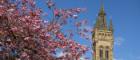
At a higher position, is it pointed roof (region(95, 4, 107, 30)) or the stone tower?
pointed roof (region(95, 4, 107, 30))

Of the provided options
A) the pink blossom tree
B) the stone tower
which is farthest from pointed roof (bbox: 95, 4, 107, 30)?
the pink blossom tree

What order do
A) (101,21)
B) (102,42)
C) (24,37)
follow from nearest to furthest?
1. (24,37)
2. (102,42)
3. (101,21)

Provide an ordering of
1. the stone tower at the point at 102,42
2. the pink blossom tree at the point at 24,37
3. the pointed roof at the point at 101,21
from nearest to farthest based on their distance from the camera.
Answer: the pink blossom tree at the point at 24,37 → the stone tower at the point at 102,42 → the pointed roof at the point at 101,21

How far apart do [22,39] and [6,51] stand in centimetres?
57

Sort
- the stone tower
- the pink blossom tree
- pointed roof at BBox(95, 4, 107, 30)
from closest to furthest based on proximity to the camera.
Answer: the pink blossom tree, the stone tower, pointed roof at BBox(95, 4, 107, 30)

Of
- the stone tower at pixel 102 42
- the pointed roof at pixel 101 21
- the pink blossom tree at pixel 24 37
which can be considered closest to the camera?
the pink blossom tree at pixel 24 37

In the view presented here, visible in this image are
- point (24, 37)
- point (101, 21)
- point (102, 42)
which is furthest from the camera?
point (101, 21)

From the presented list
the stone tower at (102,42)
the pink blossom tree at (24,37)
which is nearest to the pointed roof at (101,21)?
the stone tower at (102,42)

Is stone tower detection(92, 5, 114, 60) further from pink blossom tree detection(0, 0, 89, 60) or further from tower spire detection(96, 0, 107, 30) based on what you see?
pink blossom tree detection(0, 0, 89, 60)

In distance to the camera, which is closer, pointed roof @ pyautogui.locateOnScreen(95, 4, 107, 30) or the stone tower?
the stone tower

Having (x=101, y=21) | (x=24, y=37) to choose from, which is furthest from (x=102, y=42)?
(x=24, y=37)

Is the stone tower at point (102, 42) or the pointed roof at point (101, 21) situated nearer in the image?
the stone tower at point (102, 42)

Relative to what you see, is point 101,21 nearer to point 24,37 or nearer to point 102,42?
point 102,42

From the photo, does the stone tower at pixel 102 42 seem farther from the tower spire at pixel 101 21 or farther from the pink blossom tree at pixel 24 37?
the pink blossom tree at pixel 24 37
